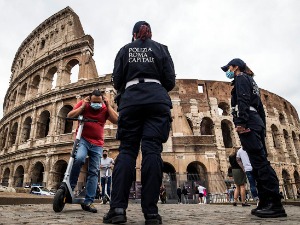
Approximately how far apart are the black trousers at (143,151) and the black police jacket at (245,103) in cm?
123

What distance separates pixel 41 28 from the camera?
2430cm

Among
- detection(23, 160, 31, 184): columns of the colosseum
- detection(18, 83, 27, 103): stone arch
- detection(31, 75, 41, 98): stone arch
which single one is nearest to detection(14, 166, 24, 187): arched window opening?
detection(23, 160, 31, 184): columns of the colosseum

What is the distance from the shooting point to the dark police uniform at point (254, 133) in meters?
2.79

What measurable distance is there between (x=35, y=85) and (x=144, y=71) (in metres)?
22.3

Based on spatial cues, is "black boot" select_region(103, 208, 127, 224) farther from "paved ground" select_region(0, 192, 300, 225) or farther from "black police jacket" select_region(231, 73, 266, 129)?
"black police jacket" select_region(231, 73, 266, 129)

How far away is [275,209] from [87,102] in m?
2.78

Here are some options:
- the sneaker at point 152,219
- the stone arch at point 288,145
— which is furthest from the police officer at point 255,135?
the stone arch at point 288,145

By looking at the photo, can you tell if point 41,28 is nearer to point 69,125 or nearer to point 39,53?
point 39,53

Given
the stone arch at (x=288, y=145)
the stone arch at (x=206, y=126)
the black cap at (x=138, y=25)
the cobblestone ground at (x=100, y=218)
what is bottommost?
the cobblestone ground at (x=100, y=218)

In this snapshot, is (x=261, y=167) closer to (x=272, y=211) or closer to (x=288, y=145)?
(x=272, y=211)

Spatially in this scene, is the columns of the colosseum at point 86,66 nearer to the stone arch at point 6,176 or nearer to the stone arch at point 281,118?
the stone arch at point 6,176

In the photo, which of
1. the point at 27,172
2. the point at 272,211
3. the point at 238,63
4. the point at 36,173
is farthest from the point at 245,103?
the point at 27,172

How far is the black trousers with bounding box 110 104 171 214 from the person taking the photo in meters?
1.97

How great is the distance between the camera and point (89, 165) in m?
3.42
